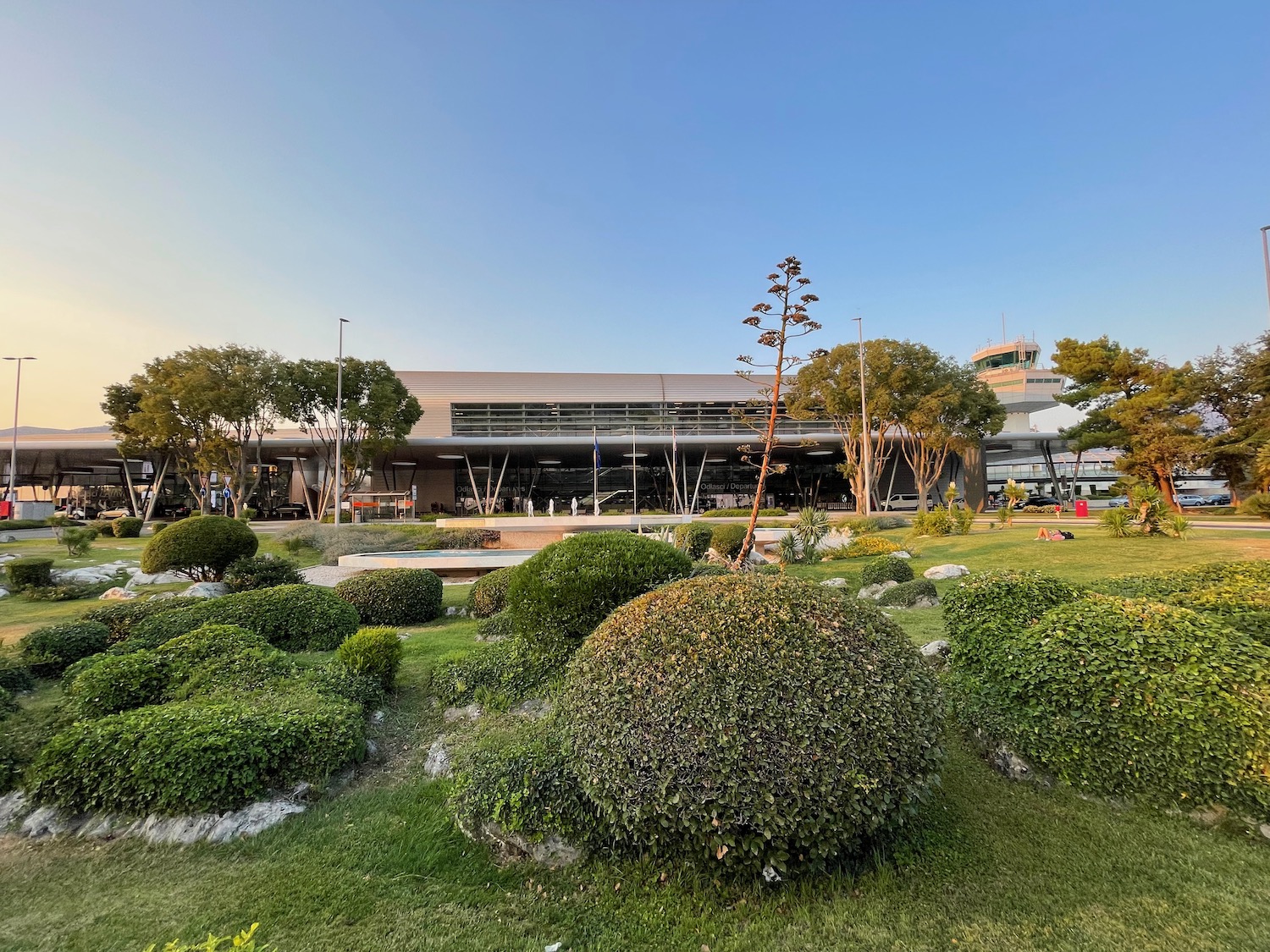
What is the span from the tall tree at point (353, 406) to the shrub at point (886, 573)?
28387 millimetres

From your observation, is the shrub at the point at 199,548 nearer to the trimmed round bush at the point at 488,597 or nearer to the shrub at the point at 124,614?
the shrub at the point at 124,614

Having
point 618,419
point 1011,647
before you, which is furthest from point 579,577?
point 618,419

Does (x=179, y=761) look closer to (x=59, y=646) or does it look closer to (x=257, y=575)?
(x=59, y=646)

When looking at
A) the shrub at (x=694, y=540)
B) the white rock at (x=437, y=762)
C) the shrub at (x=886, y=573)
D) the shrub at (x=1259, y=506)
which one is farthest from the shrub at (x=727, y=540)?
the shrub at (x=1259, y=506)

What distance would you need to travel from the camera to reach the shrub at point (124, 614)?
694 cm

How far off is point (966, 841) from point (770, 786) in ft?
4.58

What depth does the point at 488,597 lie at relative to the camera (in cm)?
941

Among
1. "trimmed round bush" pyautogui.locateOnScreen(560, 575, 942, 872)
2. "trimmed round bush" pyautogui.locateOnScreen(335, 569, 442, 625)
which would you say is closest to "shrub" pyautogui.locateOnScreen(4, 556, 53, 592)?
"trimmed round bush" pyautogui.locateOnScreen(335, 569, 442, 625)

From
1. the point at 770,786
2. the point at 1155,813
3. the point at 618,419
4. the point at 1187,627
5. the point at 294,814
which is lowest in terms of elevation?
the point at 294,814

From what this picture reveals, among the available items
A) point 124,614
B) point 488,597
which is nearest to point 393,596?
point 488,597

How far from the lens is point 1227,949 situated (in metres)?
2.14

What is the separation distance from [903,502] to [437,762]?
157 feet

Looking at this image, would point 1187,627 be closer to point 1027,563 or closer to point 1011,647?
point 1011,647

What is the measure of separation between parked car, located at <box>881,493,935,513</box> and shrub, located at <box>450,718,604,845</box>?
44.9 metres
